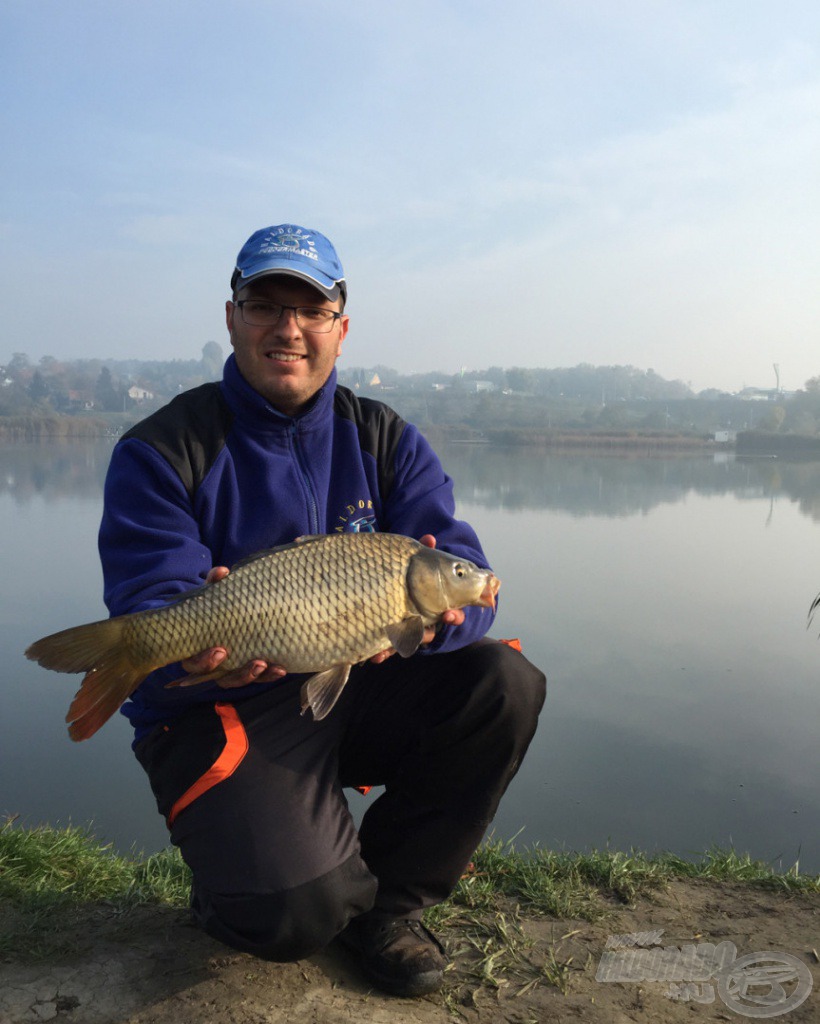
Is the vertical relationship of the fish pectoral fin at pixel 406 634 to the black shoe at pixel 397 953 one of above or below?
above

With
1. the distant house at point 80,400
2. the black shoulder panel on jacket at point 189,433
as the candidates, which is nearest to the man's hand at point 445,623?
the black shoulder panel on jacket at point 189,433

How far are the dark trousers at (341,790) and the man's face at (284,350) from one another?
0.74 meters

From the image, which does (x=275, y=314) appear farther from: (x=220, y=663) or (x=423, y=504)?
(x=220, y=663)

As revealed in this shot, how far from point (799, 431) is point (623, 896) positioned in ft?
71.3

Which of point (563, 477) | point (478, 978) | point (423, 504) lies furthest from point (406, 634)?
point (563, 477)

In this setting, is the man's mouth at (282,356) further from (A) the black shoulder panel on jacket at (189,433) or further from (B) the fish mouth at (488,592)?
(B) the fish mouth at (488,592)

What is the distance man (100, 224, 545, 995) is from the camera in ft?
5.76

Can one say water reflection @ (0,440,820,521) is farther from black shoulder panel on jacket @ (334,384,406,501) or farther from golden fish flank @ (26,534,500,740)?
golden fish flank @ (26,534,500,740)

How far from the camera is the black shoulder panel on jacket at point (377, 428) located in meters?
2.30

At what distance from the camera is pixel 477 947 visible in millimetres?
1924

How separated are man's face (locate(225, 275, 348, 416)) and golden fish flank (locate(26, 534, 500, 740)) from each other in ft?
1.78

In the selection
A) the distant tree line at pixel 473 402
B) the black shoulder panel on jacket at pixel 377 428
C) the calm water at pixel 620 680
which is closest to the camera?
the black shoulder panel on jacket at pixel 377 428

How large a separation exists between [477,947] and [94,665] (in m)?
1.06

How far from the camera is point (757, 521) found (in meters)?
11.4
